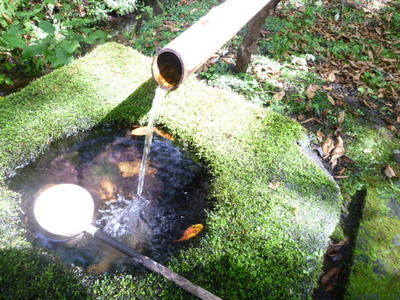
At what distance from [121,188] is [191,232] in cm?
73

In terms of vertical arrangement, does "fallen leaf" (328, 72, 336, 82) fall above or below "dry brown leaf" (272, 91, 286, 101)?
above

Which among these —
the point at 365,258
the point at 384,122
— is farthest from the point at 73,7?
the point at 365,258

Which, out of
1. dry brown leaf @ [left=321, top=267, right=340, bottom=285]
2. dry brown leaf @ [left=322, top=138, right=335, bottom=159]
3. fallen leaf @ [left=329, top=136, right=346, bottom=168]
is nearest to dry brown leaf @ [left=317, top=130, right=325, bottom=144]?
dry brown leaf @ [left=322, top=138, right=335, bottom=159]

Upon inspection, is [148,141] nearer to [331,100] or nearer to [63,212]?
[63,212]

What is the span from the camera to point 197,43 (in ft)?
6.57

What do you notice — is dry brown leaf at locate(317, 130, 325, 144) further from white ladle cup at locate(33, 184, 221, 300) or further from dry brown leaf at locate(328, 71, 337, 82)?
white ladle cup at locate(33, 184, 221, 300)

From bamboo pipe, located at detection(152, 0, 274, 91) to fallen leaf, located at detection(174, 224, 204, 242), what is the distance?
1057 millimetres

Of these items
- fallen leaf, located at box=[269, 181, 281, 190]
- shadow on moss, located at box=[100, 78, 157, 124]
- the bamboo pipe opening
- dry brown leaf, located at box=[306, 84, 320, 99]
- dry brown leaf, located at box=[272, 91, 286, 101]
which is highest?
the bamboo pipe opening

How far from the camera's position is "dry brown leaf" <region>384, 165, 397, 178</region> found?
3066 millimetres

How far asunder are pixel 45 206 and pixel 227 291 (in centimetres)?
128

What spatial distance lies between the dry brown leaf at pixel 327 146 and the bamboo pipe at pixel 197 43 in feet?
5.74

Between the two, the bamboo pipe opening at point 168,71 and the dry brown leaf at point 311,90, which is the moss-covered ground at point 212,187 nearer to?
the bamboo pipe opening at point 168,71

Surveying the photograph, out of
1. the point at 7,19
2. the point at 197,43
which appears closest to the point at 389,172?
the point at 197,43

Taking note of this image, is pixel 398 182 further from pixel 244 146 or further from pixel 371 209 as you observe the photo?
pixel 244 146
